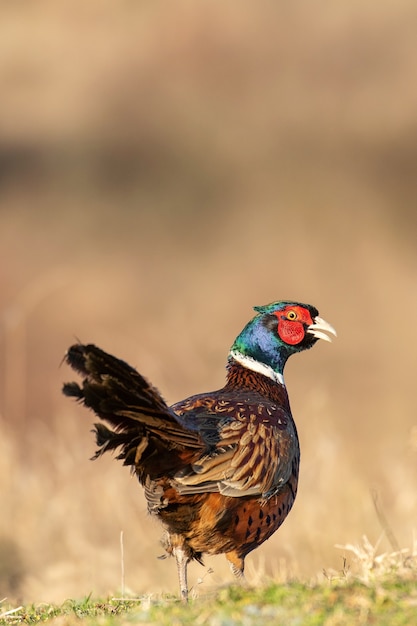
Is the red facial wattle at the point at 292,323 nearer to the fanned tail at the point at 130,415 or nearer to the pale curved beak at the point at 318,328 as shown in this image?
the pale curved beak at the point at 318,328

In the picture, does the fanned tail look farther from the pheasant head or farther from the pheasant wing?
the pheasant head

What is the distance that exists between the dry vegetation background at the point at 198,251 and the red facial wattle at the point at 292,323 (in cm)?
229

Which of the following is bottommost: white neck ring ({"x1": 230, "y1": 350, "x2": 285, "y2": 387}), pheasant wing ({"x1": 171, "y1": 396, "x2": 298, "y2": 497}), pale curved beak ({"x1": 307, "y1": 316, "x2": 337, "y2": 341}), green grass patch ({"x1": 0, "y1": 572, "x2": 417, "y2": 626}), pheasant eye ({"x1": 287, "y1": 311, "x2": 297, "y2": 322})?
green grass patch ({"x1": 0, "y1": 572, "x2": 417, "y2": 626})

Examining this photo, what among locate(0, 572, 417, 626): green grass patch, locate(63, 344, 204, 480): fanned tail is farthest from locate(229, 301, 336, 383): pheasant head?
locate(0, 572, 417, 626): green grass patch

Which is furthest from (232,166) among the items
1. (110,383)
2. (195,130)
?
(110,383)

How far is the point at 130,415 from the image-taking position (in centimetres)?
480

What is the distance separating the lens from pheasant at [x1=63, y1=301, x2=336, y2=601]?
15.5 ft

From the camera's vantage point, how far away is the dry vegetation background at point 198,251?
862cm

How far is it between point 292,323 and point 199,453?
3.83 ft

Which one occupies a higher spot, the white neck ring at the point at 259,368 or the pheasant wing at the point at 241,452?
the white neck ring at the point at 259,368

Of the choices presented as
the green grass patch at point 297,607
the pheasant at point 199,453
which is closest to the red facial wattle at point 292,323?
the pheasant at point 199,453

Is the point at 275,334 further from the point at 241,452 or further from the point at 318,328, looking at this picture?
the point at 241,452

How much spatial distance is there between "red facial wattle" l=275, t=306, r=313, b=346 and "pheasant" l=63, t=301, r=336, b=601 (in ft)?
1.24

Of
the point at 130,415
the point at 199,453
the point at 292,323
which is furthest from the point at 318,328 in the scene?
the point at 130,415
